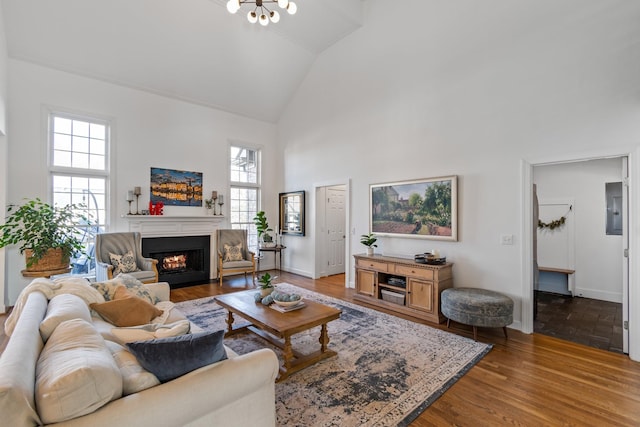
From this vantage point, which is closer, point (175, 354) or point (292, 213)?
point (175, 354)

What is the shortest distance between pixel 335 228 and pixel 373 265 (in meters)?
2.40

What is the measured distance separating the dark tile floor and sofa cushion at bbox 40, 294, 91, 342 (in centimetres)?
459

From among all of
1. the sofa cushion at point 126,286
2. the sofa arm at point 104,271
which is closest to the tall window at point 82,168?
the sofa arm at point 104,271

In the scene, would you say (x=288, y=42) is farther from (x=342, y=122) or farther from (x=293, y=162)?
(x=293, y=162)

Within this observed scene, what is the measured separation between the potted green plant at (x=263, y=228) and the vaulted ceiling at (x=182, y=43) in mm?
2484

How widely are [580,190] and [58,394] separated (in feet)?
22.1

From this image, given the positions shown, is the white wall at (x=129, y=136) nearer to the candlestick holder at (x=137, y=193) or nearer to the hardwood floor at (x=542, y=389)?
the candlestick holder at (x=137, y=193)

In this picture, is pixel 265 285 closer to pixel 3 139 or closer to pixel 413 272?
pixel 413 272

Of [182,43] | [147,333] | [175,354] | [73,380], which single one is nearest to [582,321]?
[175,354]

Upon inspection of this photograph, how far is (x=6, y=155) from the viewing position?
443 cm

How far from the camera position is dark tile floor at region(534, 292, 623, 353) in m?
3.41

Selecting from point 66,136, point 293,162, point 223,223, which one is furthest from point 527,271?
point 66,136

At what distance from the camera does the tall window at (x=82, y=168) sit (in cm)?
501

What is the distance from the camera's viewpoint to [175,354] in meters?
1.43
